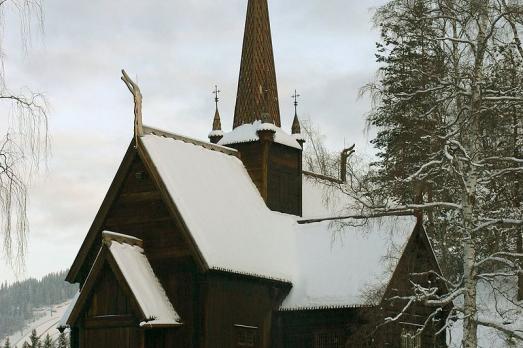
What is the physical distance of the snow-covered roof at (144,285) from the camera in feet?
88.7

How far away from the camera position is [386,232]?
31.9 meters

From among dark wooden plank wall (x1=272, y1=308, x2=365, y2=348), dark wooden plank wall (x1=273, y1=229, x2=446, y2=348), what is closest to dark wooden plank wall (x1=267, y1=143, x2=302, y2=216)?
dark wooden plank wall (x1=272, y1=308, x2=365, y2=348)

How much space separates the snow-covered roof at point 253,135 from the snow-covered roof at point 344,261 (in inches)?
138

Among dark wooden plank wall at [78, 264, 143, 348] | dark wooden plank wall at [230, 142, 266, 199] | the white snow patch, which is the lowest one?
dark wooden plank wall at [78, 264, 143, 348]

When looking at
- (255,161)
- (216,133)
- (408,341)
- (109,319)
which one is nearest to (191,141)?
(255,161)

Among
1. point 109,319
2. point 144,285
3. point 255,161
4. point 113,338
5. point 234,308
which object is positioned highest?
point 255,161

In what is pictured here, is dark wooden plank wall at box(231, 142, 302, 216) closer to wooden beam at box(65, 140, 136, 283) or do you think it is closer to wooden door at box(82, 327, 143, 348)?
wooden beam at box(65, 140, 136, 283)

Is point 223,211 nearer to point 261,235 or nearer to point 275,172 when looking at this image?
point 261,235

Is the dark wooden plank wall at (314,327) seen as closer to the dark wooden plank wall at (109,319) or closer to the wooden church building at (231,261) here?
the wooden church building at (231,261)

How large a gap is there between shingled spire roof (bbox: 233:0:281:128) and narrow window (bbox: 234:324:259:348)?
915 centimetres

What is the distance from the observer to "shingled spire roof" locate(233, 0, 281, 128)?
119 ft

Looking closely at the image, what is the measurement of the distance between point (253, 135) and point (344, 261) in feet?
20.2

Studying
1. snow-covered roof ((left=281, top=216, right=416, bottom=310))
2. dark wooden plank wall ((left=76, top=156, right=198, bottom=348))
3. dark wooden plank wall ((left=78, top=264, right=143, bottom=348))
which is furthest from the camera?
snow-covered roof ((left=281, top=216, right=416, bottom=310))

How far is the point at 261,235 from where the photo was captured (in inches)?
1260
